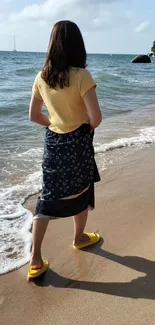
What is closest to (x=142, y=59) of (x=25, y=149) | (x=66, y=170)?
(x=25, y=149)

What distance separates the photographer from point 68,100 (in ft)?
7.80

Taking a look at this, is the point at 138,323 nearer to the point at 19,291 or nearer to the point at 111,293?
the point at 111,293

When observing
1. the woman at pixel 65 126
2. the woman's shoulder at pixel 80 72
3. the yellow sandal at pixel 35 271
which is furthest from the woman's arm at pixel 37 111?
the yellow sandal at pixel 35 271

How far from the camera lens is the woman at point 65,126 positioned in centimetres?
230

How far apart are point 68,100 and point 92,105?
164 millimetres

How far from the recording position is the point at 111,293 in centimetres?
248

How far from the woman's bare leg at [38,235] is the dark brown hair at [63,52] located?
98 centimetres

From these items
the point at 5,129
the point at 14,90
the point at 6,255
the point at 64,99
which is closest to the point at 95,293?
the point at 6,255

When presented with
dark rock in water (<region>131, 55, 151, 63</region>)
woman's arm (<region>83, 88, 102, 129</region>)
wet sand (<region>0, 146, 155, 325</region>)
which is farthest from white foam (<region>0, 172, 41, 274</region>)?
dark rock in water (<region>131, 55, 151, 63</region>)

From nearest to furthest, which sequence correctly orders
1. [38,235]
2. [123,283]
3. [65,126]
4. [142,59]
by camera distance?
[65,126] → [123,283] → [38,235] → [142,59]

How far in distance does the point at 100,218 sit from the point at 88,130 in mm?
1355

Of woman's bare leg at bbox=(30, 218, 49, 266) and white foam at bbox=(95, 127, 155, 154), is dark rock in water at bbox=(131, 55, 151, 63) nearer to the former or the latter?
white foam at bbox=(95, 127, 155, 154)

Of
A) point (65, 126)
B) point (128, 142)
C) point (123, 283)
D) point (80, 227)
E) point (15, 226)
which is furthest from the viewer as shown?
point (128, 142)

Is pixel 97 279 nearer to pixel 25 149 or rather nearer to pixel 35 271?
pixel 35 271
